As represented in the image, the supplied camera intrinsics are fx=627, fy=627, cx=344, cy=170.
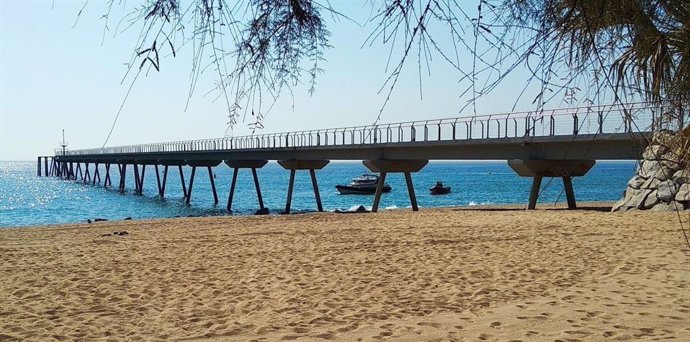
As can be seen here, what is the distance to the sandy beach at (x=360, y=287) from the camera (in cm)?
695

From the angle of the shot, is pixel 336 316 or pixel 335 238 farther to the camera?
pixel 335 238

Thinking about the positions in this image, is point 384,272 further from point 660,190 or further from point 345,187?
point 345,187

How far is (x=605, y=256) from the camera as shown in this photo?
39.5 ft

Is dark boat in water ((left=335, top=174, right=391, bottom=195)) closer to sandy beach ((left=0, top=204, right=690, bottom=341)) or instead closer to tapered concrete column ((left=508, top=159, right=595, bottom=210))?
tapered concrete column ((left=508, top=159, right=595, bottom=210))

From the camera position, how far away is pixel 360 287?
947cm

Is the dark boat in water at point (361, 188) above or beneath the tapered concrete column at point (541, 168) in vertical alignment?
beneath

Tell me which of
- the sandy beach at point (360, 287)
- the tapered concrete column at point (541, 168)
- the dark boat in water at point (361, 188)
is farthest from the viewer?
the dark boat in water at point (361, 188)

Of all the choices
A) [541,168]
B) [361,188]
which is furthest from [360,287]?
[361,188]

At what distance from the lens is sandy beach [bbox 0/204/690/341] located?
6.95m

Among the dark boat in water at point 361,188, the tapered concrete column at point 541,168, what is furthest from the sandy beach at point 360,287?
the dark boat in water at point 361,188

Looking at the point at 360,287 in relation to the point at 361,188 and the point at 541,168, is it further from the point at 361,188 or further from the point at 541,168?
the point at 361,188

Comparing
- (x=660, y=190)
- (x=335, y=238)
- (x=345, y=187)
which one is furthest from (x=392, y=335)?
(x=345, y=187)

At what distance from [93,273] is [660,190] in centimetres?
1874

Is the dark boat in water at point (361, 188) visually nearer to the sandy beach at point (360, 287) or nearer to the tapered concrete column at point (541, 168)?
the tapered concrete column at point (541, 168)
